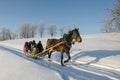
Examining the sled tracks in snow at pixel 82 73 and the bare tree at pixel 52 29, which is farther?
the bare tree at pixel 52 29

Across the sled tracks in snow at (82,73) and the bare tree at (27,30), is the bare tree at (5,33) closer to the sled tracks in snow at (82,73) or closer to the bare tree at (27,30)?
the bare tree at (27,30)

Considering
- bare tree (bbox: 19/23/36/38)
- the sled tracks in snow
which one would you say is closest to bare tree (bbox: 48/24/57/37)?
bare tree (bbox: 19/23/36/38)

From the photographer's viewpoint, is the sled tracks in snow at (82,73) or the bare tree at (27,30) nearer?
the sled tracks in snow at (82,73)

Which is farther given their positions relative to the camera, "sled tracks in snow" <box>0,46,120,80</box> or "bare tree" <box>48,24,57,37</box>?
"bare tree" <box>48,24,57,37</box>

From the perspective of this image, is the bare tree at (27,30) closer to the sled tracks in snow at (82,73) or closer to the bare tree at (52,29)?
the bare tree at (52,29)

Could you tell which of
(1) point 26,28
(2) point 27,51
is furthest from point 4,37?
(2) point 27,51

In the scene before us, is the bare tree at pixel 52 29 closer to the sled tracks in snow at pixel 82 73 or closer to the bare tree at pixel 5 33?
the bare tree at pixel 5 33

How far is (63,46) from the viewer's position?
13883mm

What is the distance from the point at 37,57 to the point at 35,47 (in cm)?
116

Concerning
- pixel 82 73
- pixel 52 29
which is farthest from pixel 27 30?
pixel 82 73

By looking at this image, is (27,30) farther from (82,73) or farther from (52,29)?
(82,73)

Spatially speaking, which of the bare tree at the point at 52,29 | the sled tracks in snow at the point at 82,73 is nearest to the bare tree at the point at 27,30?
the bare tree at the point at 52,29

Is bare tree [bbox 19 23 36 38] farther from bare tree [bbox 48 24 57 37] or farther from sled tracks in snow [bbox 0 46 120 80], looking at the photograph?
sled tracks in snow [bbox 0 46 120 80]

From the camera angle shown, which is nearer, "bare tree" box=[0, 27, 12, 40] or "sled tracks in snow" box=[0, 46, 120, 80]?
"sled tracks in snow" box=[0, 46, 120, 80]
